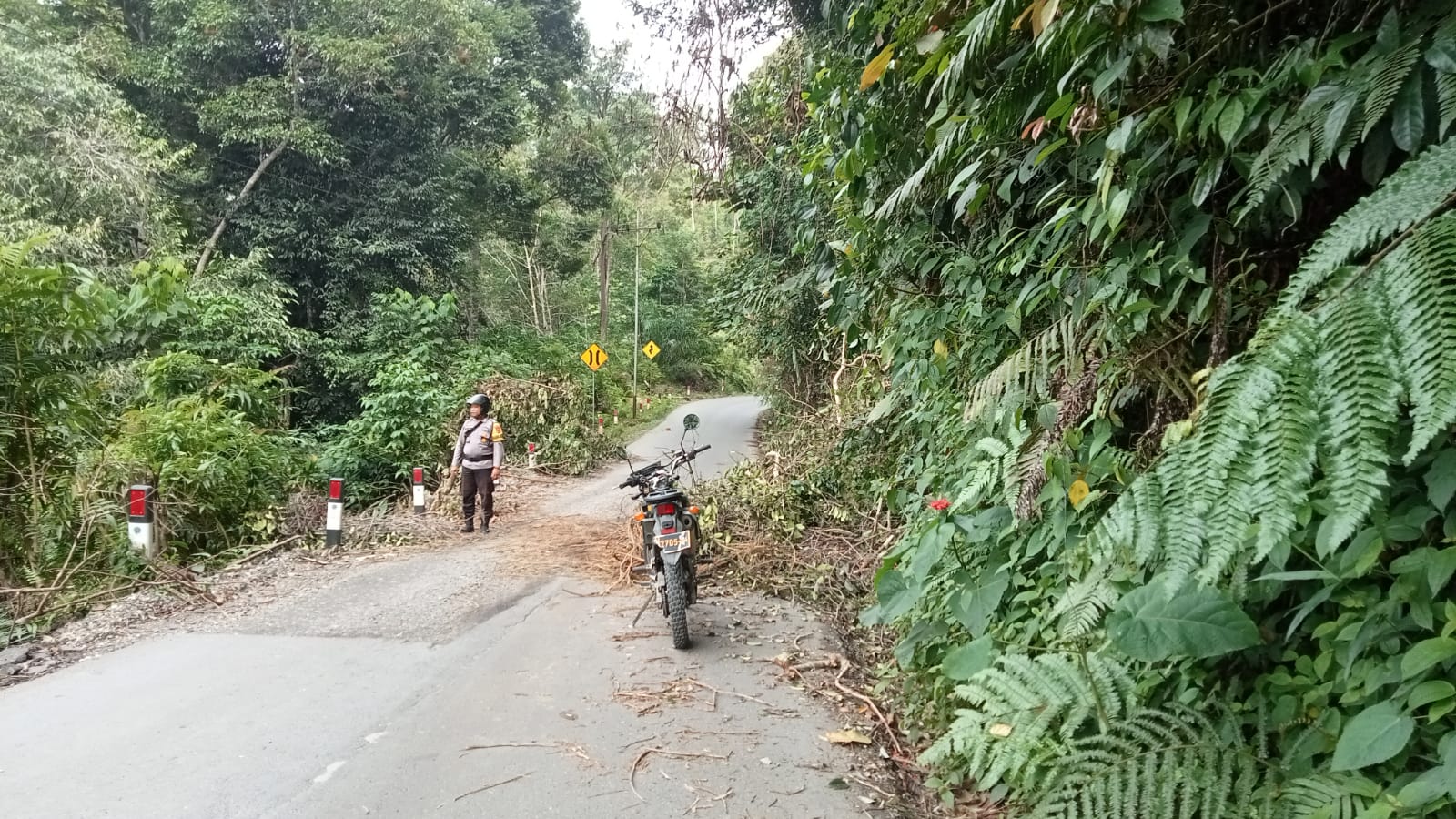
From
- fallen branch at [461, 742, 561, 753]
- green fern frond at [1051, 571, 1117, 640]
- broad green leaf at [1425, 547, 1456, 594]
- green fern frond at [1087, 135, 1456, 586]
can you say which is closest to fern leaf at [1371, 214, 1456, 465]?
green fern frond at [1087, 135, 1456, 586]

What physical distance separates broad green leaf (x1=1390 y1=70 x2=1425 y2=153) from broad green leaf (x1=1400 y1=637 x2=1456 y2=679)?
3.63 ft

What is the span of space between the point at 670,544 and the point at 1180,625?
3324mm

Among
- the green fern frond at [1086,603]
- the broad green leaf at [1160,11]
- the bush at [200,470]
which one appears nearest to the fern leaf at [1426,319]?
the broad green leaf at [1160,11]

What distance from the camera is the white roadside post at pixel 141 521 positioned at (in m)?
6.13

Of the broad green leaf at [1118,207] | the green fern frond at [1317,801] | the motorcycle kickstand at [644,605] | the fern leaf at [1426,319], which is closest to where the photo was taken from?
the fern leaf at [1426,319]

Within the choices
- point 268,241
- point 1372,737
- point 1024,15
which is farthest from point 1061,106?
point 268,241

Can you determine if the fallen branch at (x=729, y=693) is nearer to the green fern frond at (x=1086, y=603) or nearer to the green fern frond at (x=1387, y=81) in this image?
the green fern frond at (x=1086, y=603)

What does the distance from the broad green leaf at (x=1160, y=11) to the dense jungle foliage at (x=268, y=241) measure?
6.74 meters

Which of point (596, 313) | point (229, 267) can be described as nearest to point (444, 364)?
point (229, 267)

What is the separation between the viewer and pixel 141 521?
6148 mm

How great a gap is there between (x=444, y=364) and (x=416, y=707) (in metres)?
12.3

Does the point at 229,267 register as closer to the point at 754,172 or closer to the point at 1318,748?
the point at 754,172

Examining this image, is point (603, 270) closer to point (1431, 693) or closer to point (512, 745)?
point (512, 745)

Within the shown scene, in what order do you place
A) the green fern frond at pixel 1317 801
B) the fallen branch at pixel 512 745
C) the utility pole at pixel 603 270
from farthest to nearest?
the utility pole at pixel 603 270, the fallen branch at pixel 512 745, the green fern frond at pixel 1317 801
